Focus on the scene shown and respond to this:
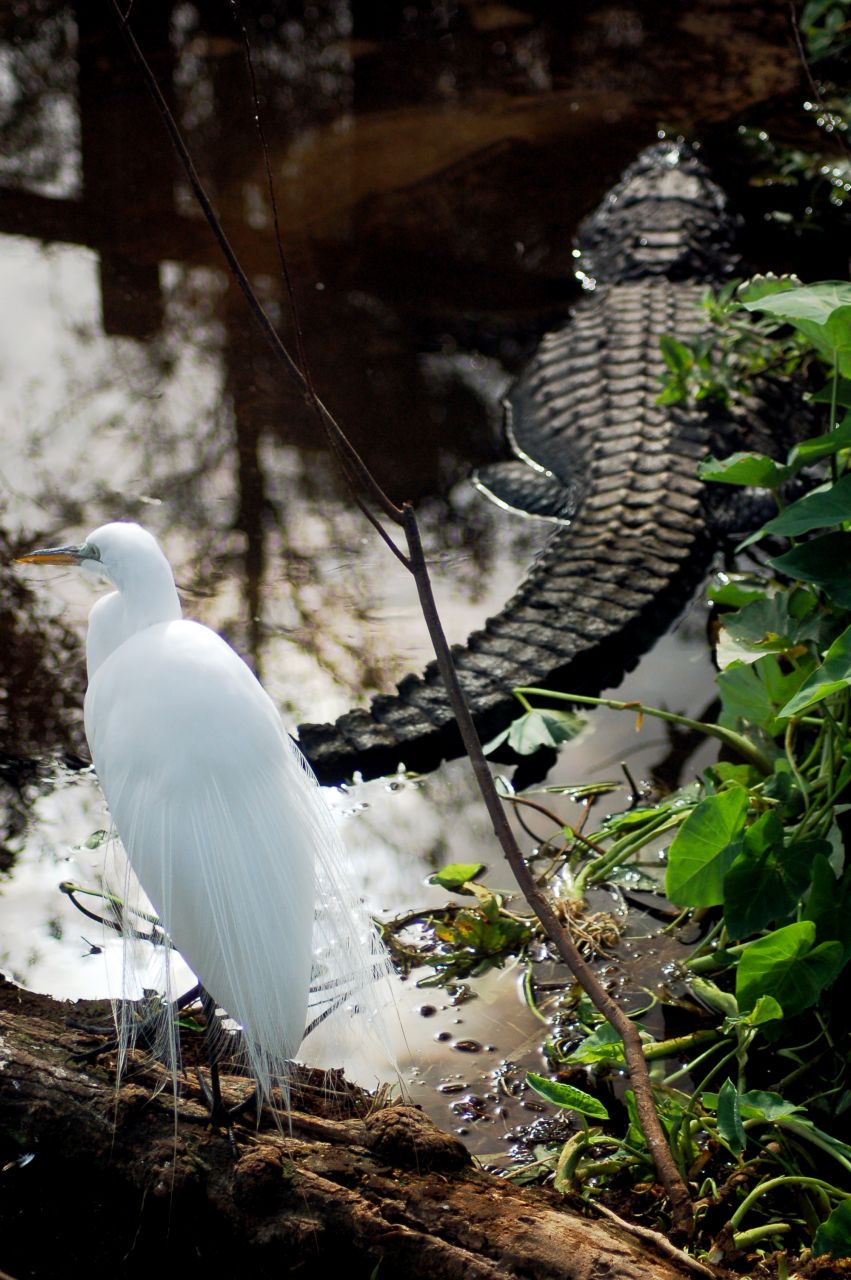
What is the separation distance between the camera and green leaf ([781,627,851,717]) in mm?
A: 1893

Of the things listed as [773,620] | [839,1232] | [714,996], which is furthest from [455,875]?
[839,1232]

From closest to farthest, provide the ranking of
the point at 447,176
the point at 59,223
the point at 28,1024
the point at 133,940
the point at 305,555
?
the point at 133,940
the point at 28,1024
the point at 305,555
the point at 59,223
the point at 447,176

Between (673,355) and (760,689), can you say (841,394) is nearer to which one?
(760,689)

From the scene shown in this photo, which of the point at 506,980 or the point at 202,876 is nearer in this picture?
the point at 202,876

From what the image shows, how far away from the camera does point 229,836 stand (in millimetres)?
1829

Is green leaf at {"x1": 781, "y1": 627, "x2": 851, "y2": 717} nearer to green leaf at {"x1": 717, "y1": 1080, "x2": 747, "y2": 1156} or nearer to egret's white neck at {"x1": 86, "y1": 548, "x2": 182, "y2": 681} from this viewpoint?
green leaf at {"x1": 717, "y1": 1080, "x2": 747, "y2": 1156}

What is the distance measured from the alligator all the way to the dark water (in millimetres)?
161

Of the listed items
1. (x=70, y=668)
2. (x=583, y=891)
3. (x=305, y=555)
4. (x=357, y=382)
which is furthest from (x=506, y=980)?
(x=357, y=382)

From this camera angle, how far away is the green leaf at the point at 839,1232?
1.71 metres

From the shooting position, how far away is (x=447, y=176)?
720 centimetres

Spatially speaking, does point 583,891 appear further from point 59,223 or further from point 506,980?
point 59,223

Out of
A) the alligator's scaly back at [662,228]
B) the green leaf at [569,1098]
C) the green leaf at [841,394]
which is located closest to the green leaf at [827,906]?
the green leaf at [569,1098]

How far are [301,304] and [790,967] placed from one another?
4.48 metres

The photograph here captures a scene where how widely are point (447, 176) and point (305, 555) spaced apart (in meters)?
3.68
